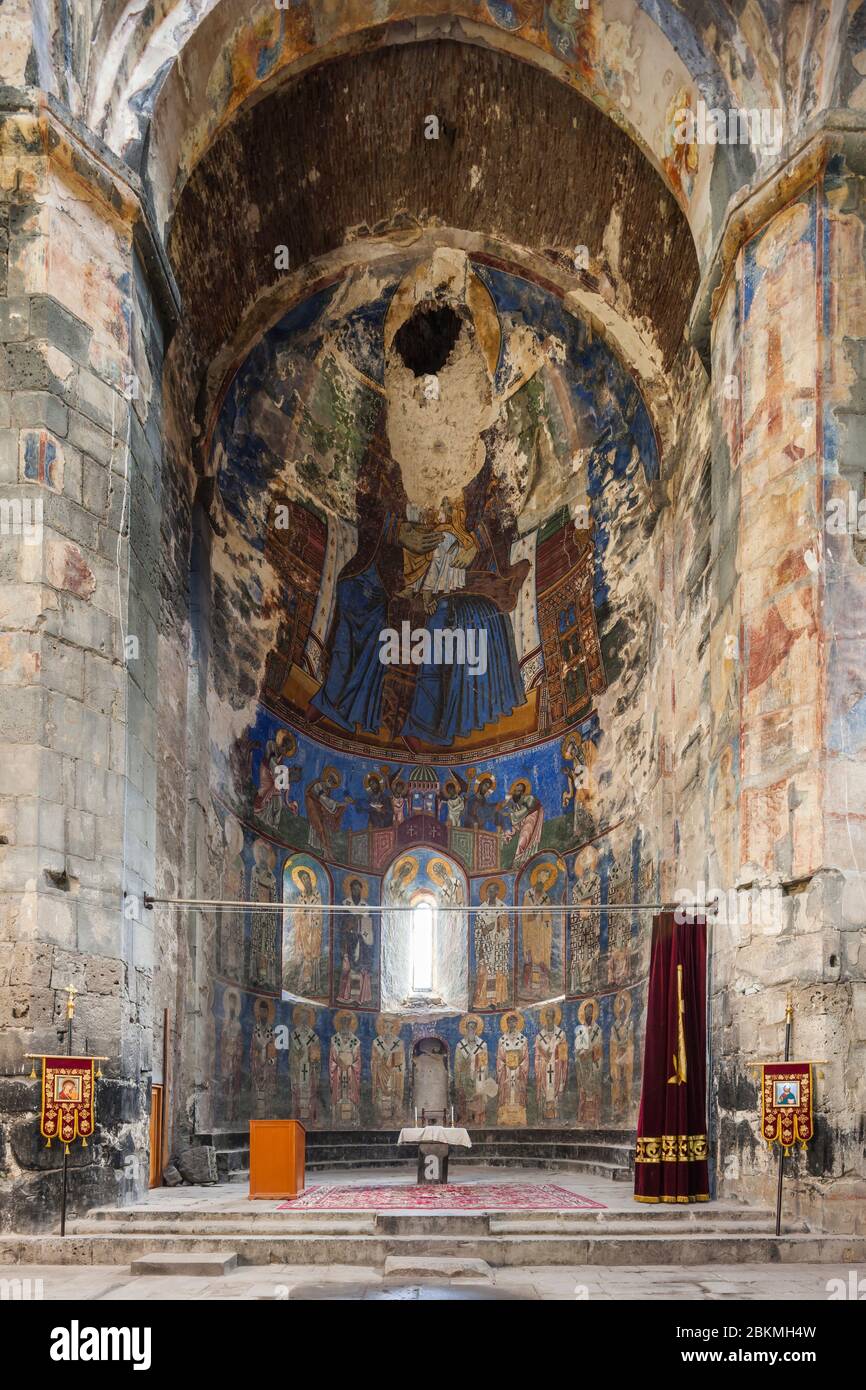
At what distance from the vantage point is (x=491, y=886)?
20.0m

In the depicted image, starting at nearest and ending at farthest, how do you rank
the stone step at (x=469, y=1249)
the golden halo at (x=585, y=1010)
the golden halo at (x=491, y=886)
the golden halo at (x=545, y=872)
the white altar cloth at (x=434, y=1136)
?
the stone step at (x=469, y=1249), the white altar cloth at (x=434, y=1136), the golden halo at (x=585, y=1010), the golden halo at (x=545, y=872), the golden halo at (x=491, y=886)

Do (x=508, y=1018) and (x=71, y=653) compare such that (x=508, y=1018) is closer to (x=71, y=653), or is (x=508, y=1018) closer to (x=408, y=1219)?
(x=408, y=1219)

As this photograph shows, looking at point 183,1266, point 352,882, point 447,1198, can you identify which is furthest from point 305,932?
point 183,1266

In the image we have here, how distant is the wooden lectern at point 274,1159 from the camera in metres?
11.1

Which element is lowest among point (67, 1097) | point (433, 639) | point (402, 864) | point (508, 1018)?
point (508, 1018)

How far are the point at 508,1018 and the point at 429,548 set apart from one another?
7.02 m

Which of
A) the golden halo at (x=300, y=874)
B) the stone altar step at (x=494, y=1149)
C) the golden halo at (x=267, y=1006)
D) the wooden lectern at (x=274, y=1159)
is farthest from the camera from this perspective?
the golden halo at (x=300, y=874)

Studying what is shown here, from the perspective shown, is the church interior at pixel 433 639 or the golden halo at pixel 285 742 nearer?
the church interior at pixel 433 639

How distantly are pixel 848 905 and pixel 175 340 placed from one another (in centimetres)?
927

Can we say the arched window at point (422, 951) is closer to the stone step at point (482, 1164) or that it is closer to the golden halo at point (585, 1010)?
the stone step at point (482, 1164)

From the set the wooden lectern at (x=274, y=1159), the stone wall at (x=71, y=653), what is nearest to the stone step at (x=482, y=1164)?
the wooden lectern at (x=274, y=1159)

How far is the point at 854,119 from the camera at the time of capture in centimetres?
1093

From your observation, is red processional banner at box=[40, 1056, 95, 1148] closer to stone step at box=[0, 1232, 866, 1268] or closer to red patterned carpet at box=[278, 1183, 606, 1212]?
stone step at box=[0, 1232, 866, 1268]

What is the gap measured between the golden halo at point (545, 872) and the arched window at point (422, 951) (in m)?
1.96
